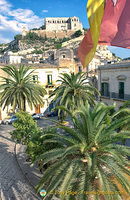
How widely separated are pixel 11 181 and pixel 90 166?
6.63 meters

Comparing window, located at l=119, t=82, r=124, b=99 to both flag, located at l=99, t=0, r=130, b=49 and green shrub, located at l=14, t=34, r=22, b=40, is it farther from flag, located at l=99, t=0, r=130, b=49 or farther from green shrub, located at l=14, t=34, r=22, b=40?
green shrub, located at l=14, t=34, r=22, b=40

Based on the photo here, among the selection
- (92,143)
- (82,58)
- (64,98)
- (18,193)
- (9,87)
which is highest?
(82,58)

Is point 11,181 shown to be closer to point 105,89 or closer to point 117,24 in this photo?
point 117,24

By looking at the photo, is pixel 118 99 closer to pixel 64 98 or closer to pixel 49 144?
pixel 64 98

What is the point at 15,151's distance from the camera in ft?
49.9

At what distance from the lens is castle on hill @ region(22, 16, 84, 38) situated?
126 metres

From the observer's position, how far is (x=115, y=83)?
20.7 metres

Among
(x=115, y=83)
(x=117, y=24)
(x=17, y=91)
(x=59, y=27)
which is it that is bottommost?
(x=17, y=91)

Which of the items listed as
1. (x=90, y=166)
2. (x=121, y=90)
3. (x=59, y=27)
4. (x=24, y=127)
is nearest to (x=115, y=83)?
(x=121, y=90)

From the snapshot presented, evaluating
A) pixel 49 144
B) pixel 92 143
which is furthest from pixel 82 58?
pixel 49 144

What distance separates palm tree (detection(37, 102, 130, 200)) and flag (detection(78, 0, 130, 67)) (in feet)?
9.92

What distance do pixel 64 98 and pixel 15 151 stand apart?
6.12 m

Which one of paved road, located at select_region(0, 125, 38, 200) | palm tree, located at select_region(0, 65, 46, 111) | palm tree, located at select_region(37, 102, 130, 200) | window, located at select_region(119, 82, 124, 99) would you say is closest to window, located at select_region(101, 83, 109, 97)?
window, located at select_region(119, 82, 124, 99)

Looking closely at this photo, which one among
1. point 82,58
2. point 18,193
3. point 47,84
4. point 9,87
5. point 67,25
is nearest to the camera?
point 82,58
